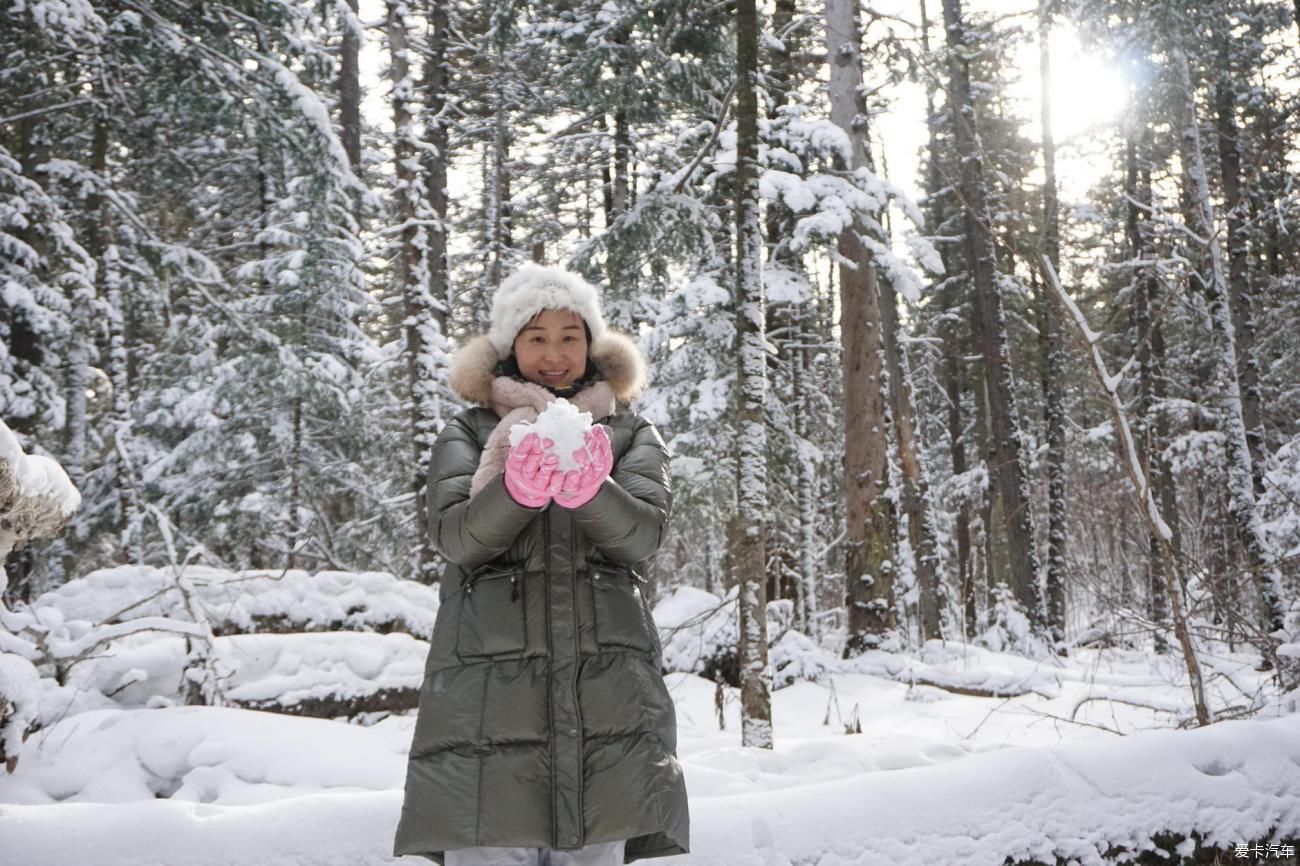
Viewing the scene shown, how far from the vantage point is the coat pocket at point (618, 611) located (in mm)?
2197

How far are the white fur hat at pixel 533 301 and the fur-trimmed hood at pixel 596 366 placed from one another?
51 millimetres

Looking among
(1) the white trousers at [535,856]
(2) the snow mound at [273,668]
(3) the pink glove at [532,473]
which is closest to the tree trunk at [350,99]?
(2) the snow mound at [273,668]

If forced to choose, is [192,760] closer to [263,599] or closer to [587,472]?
[587,472]

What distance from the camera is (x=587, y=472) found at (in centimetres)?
196

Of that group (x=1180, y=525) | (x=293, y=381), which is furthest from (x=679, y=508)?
(x=1180, y=525)

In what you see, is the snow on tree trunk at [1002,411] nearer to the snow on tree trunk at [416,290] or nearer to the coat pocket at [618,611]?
the snow on tree trunk at [416,290]

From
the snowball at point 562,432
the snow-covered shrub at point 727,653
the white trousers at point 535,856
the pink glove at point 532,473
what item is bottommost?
the snow-covered shrub at point 727,653

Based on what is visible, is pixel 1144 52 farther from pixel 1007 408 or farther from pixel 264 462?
pixel 264 462

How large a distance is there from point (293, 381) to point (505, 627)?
1274 centimetres

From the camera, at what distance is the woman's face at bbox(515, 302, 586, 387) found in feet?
8.50

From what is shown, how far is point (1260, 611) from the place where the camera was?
10.2 meters

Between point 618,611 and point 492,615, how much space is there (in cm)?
33

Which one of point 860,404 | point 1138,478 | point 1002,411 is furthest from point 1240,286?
point 1138,478

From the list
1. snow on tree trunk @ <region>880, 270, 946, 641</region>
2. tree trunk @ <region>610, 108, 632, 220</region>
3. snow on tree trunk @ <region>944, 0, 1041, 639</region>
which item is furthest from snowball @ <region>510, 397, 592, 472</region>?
tree trunk @ <region>610, 108, 632, 220</region>
